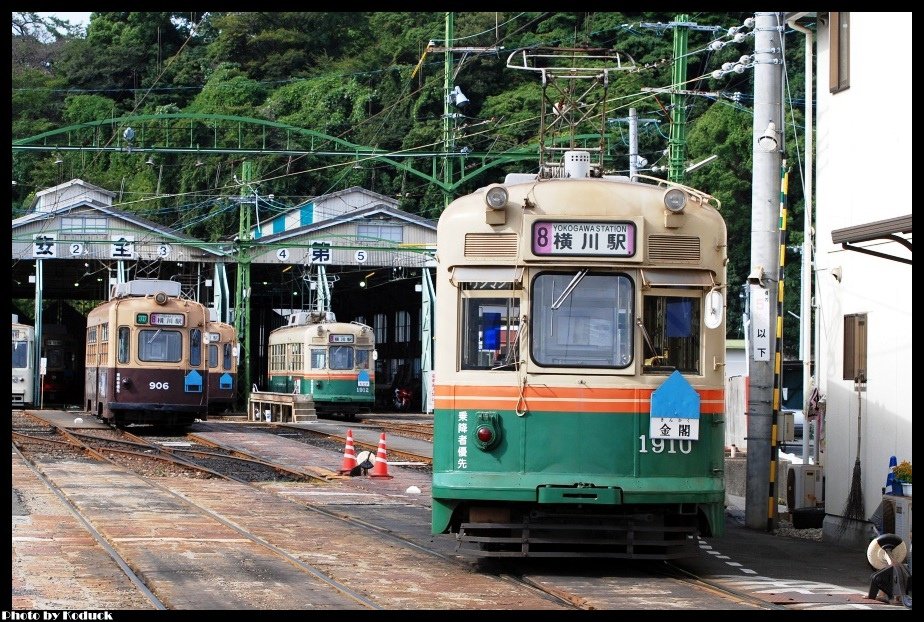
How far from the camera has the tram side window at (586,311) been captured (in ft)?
36.4

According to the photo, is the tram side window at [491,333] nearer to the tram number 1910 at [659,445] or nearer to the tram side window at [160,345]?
the tram number 1910 at [659,445]

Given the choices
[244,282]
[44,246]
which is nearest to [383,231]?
[244,282]

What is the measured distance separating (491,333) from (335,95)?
51669 millimetres

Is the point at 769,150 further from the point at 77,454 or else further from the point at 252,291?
the point at 252,291

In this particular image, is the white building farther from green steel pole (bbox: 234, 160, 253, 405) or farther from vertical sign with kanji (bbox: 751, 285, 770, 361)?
green steel pole (bbox: 234, 160, 253, 405)

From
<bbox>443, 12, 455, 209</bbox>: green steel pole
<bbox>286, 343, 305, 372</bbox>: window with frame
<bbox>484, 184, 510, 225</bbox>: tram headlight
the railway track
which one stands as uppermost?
<bbox>443, 12, 455, 209</bbox>: green steel pole

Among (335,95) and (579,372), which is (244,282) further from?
(579,372)

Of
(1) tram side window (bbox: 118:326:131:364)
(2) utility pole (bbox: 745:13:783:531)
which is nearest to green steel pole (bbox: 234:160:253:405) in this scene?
(1) tram side window (bbox: 118:326:131:364)

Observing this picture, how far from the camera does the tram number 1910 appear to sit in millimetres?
11016

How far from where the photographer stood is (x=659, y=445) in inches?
435

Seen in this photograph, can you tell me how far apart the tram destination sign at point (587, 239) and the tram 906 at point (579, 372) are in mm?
11

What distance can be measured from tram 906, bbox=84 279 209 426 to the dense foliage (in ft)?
54.2

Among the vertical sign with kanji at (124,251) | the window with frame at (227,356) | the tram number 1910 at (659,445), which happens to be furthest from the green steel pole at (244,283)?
the tram number 1910 at (659,445)
